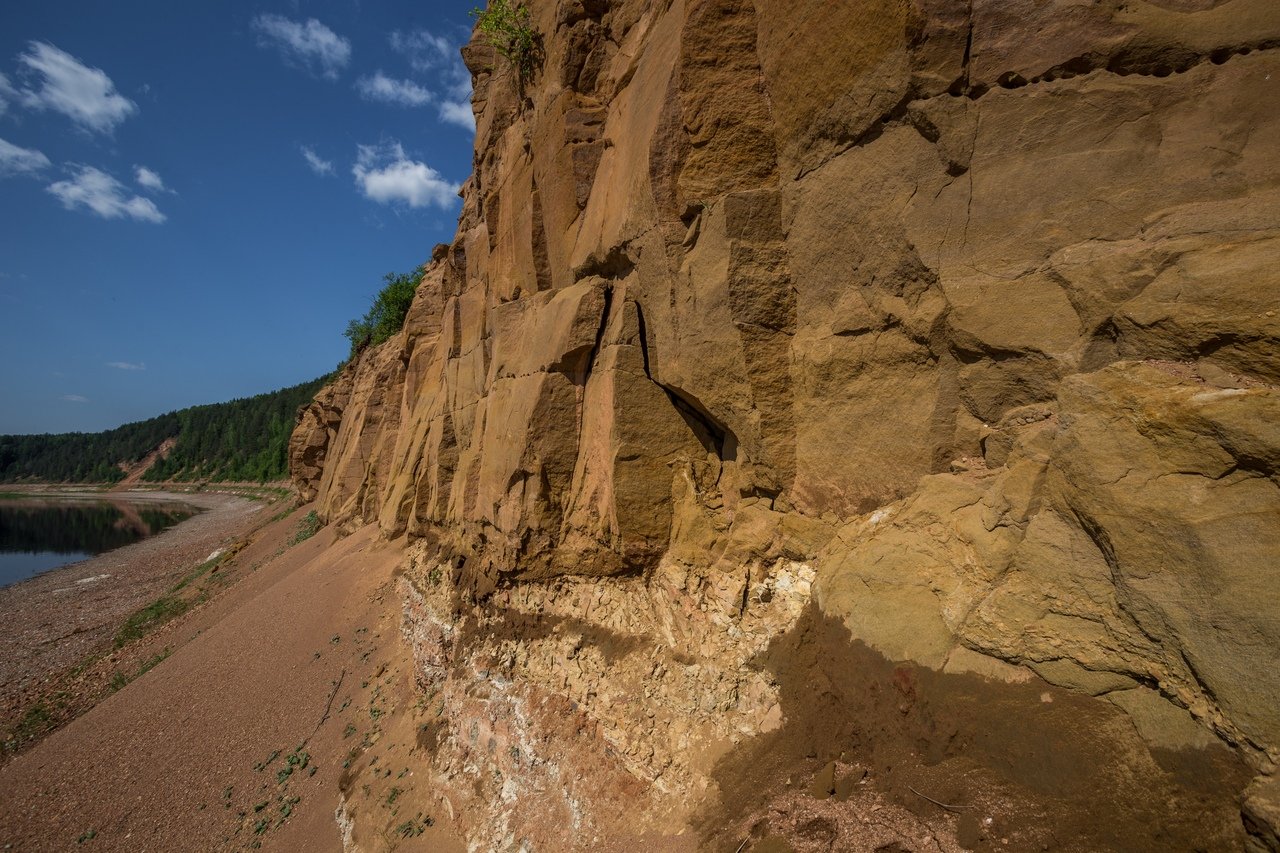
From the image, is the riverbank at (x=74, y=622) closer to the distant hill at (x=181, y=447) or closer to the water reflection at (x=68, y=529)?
the water reflection at (x=68, y=529)

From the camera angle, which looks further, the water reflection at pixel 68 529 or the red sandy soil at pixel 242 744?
the water reflection at pixel 68 529

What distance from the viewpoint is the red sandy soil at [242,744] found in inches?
293

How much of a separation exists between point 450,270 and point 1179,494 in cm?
1409

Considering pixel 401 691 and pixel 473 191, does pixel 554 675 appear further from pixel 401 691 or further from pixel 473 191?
pixel 473 191

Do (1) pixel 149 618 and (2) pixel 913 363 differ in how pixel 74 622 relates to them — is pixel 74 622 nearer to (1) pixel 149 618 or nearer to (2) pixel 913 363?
(1) pixel 149 618

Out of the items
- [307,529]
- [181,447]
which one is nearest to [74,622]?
[307,529]

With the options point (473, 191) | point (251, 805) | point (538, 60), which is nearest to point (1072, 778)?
point (251, 805)

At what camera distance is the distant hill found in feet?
268

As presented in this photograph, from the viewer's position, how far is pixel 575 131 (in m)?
7.63

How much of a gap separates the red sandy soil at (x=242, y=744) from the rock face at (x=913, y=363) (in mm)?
2382

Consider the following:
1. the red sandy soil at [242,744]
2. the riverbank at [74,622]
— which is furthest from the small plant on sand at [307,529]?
the red sandy soil at [242,744]

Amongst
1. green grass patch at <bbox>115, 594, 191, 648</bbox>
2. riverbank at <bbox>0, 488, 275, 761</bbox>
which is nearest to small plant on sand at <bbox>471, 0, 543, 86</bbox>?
riverbank at <bbox>0, 488, 275, 761</bbox>

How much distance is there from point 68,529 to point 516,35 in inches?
2709

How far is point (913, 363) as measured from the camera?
3.93 metres
